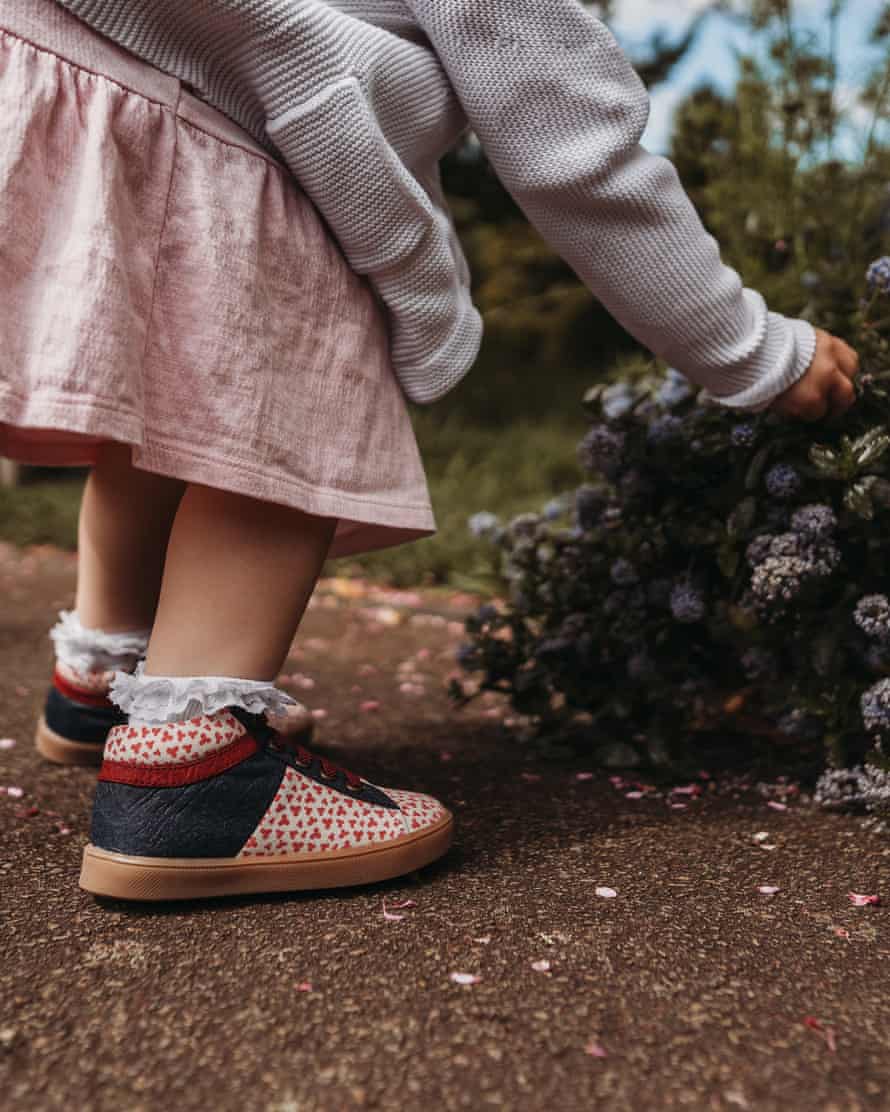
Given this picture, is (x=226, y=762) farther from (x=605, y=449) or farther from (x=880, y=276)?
(x=880, y=276)

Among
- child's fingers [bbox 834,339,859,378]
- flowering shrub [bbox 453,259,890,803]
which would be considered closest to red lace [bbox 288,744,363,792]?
flowering shrub [bbox 453,259,890,803]

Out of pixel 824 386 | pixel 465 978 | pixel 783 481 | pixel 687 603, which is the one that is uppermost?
pixel 824 386

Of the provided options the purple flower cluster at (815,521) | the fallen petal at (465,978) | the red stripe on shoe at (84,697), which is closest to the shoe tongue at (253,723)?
the fallen petal at (465,978)

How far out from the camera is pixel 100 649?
143cm

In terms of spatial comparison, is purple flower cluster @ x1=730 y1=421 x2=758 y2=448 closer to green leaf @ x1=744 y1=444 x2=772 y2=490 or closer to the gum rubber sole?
green leaf @ x1=744 y1=444 x2=772 y2=490

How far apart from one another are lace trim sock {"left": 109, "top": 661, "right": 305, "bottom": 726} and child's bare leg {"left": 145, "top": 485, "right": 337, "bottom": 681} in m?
0.02

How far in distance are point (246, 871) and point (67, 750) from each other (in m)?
0.55

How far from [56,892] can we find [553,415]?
6319 mm

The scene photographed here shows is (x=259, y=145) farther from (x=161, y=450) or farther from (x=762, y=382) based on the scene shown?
(x=762, y=382)

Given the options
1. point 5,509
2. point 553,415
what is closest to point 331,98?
point 5,509

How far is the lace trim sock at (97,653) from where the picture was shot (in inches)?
56.5

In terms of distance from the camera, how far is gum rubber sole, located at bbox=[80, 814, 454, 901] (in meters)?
1.01

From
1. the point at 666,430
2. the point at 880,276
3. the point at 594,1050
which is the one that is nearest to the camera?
the point at 594,1050

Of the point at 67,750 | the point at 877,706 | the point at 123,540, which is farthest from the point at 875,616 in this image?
the point at 67,750
